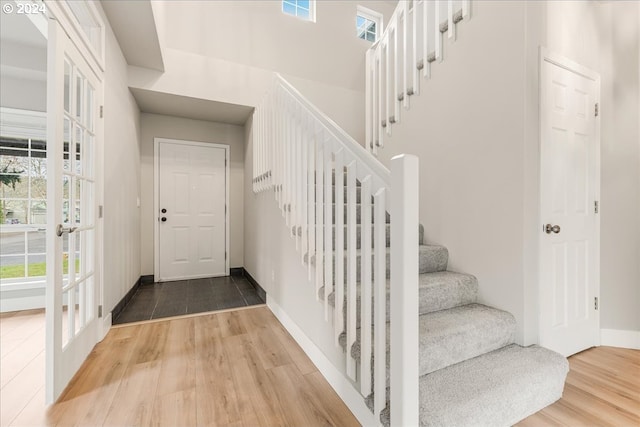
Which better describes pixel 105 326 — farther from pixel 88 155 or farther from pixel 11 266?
pixel 11 266

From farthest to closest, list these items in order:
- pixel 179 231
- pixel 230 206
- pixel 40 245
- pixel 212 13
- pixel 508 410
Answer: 1. pixel 230 206
2. pixel 179 231
3. pixel 212 13
4. pixel 40 245
5. pixel 508 410

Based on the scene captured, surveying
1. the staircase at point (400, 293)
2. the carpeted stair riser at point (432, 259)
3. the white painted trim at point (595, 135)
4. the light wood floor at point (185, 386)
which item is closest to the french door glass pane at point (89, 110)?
the staircase at point (400, 293)

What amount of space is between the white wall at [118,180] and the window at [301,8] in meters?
2.50

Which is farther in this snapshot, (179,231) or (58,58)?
(179,231)

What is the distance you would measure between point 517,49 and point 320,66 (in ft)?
9.84

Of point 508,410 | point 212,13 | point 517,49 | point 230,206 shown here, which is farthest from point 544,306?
point 212,13

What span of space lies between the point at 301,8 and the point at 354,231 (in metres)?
4.37

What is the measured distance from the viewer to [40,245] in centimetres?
305

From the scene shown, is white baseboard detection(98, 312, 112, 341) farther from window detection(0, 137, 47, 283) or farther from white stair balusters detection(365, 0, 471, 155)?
white stair balusters detection(365, 0, 471, 155)

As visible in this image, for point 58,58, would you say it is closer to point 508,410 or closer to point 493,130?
point 493,130

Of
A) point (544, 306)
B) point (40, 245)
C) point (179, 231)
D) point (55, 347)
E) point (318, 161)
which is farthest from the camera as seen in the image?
point (179, 231)

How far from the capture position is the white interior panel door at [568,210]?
1.84m

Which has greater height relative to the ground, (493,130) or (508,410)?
(493,130)

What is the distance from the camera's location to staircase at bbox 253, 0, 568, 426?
1083mm
